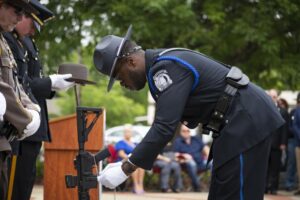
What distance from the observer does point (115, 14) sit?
13.4m

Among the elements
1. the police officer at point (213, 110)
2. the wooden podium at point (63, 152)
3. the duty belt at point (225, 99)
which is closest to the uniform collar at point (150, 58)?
the police officer at point (213, 110)

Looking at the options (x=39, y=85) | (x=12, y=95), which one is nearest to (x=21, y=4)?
(x=12, y=95)

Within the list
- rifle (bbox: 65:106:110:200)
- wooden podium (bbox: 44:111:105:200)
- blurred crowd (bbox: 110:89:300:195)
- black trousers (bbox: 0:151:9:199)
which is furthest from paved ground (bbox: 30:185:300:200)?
black trousers (bbox: 0:151:9:199)

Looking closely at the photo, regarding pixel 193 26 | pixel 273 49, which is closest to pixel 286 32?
pixel 273 49

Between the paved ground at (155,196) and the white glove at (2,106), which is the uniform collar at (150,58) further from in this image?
the paved ground at (155,196)

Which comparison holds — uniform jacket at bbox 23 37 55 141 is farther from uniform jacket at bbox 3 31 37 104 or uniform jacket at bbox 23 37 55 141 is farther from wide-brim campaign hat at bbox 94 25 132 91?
wide-brim campaign hat at bbox 94 25 132 91

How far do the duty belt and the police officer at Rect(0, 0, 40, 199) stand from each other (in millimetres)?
1180

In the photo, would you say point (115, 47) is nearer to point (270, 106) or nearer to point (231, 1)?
point (270, 106)

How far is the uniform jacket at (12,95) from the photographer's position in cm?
425

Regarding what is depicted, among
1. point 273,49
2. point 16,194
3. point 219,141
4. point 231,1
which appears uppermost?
point 231,1

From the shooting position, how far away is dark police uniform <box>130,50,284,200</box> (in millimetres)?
4430

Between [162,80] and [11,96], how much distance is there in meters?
0.97

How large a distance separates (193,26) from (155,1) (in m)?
1.41

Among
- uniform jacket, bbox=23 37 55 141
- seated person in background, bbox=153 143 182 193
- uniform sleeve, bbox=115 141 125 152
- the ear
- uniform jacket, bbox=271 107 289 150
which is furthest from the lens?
seated person in background, bbox=153 143 182 193
